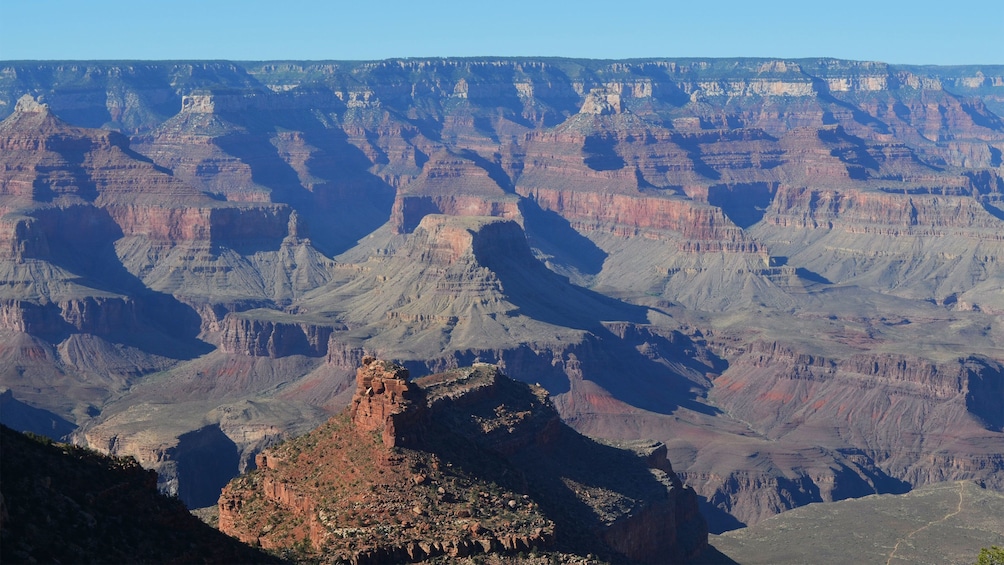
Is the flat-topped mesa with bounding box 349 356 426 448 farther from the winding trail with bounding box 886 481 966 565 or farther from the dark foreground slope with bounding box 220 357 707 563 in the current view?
the winding trail with bounding box 886 481 966 565

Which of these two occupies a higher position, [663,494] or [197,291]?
[197,291]

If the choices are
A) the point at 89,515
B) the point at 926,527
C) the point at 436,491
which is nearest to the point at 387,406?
the point at 436,491

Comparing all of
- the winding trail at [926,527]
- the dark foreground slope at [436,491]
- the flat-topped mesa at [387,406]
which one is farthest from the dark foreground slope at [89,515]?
the winding trail at [926,527]

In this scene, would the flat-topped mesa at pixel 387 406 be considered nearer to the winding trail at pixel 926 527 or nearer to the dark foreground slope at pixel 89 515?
the dark foreground slope at pixel 89 515

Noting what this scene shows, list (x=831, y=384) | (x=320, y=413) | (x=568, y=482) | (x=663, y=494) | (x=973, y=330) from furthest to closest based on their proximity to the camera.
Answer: (x=973, y=330)
(x=831, y=384)
(x=320, y=413)
(x=663, y=494)
(x=568, y=482)

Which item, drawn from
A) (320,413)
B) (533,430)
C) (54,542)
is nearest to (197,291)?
(320,413)

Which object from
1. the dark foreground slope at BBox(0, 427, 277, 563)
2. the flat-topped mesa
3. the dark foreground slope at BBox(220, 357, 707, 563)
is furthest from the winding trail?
the dark foreground slope at BBox(0, 427, 277, 563)

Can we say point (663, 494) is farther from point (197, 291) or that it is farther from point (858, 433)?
point (197, 291)
